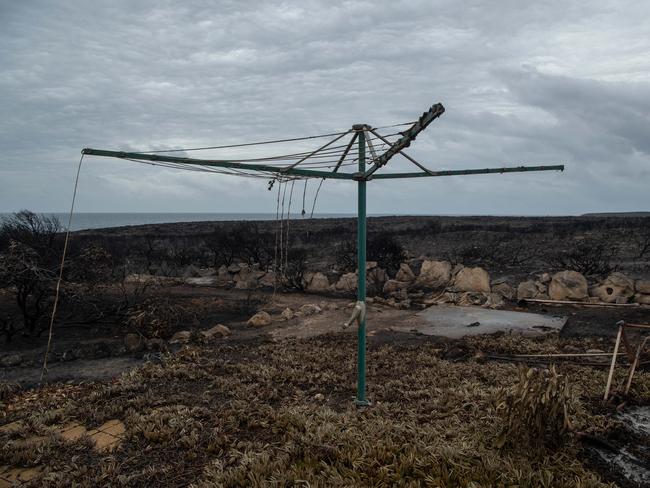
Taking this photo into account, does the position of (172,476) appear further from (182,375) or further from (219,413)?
(182,375)

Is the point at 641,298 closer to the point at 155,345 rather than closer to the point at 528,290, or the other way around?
the point at 528,290

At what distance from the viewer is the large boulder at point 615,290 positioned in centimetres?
1302

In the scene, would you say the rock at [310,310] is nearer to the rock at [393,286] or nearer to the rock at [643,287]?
the rock at [393,286]

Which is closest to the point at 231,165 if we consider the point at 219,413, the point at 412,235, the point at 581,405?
the point at 219,413

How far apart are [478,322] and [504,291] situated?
400 cm

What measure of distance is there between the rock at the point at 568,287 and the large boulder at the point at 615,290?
381 mm

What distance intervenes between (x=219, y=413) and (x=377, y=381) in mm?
2599

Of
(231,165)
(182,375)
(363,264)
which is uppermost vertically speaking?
(231,165)

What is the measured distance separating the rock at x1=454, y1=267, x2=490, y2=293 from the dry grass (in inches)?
289

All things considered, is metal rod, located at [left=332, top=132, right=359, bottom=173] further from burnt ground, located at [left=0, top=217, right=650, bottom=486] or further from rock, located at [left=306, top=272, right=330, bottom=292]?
rock, located at [left=306, top=272, right=330, bottom=292]

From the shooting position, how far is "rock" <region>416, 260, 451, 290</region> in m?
16.6

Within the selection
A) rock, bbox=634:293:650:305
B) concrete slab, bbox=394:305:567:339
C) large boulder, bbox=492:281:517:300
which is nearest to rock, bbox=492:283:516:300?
large boulder, bbox=492:281:517:300

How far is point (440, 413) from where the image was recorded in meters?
5.85

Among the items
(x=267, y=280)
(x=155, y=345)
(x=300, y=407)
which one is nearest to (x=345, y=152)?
(x=300, y=407)
